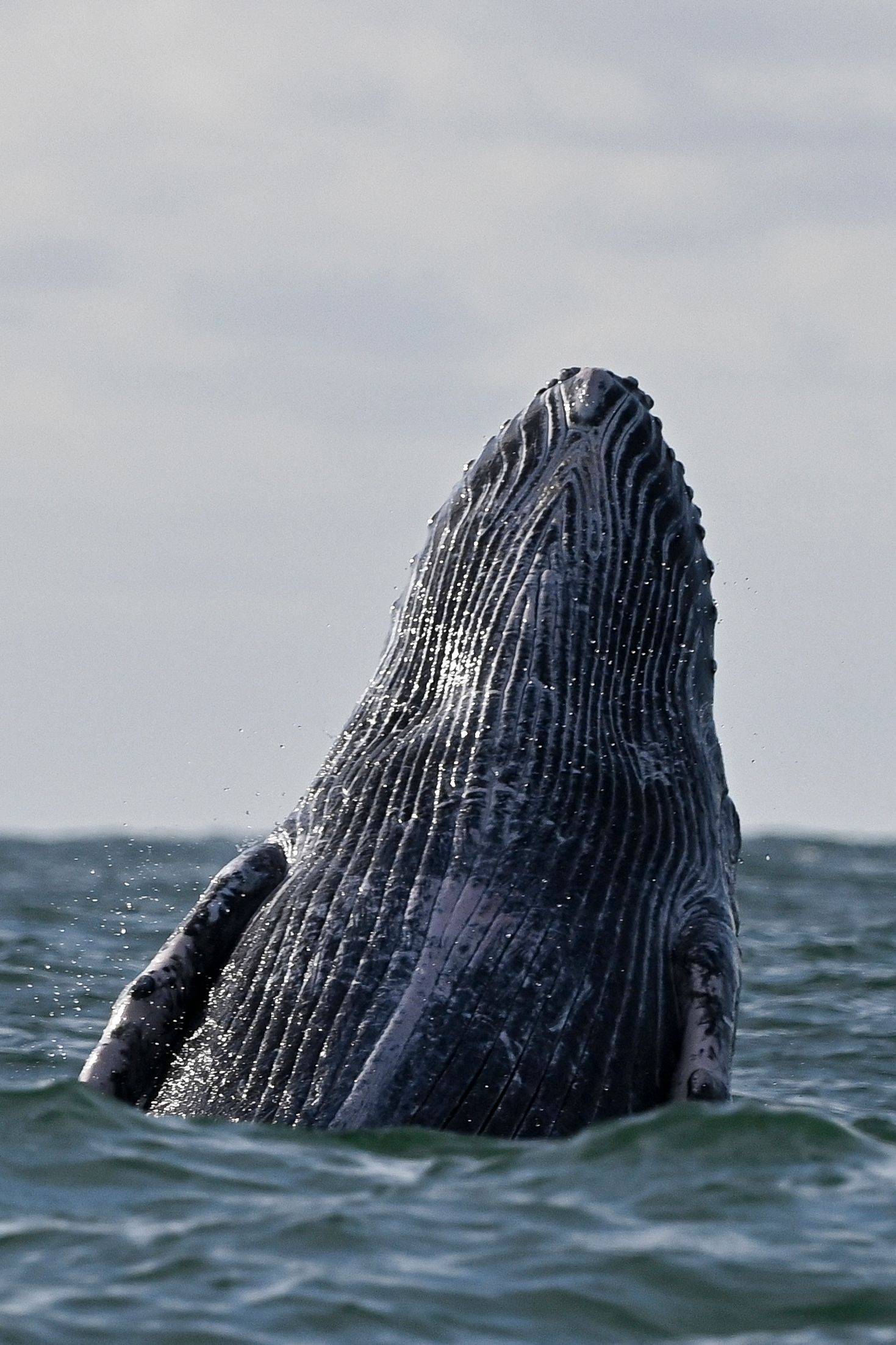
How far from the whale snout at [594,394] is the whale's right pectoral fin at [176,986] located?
9.27 feet

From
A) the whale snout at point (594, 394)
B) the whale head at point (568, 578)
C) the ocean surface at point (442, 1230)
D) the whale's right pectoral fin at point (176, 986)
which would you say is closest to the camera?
the ocean surface at point (442, 1230)

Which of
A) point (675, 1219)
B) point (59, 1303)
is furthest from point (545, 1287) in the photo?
point (59, 1303)

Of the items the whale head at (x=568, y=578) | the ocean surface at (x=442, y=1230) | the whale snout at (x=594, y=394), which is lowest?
the ocean surface at (x=442, y=1230)

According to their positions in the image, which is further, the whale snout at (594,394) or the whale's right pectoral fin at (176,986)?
the whale snout at (594,394)

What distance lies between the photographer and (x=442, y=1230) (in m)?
7.21

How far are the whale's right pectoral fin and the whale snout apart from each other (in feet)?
9.27

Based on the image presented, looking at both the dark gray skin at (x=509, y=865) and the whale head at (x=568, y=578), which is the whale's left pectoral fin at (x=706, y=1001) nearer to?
the dark gray skin at (x=509, y=865)

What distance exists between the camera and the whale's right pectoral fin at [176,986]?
9461mm

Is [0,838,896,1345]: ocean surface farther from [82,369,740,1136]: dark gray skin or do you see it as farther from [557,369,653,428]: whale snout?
[557,369,653,428]: whale snout

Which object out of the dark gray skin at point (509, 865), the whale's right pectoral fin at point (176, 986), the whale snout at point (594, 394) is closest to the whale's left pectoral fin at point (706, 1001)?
the dark gray skin at point (509, 865)

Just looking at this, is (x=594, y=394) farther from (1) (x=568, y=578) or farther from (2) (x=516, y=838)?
(2) (x=516, y=838)

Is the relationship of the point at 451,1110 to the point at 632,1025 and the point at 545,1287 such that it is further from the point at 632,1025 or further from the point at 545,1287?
the point at 545,1287

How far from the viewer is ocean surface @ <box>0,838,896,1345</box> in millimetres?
6523

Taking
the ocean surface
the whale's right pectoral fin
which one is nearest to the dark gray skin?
the whale's right pectoral fin
